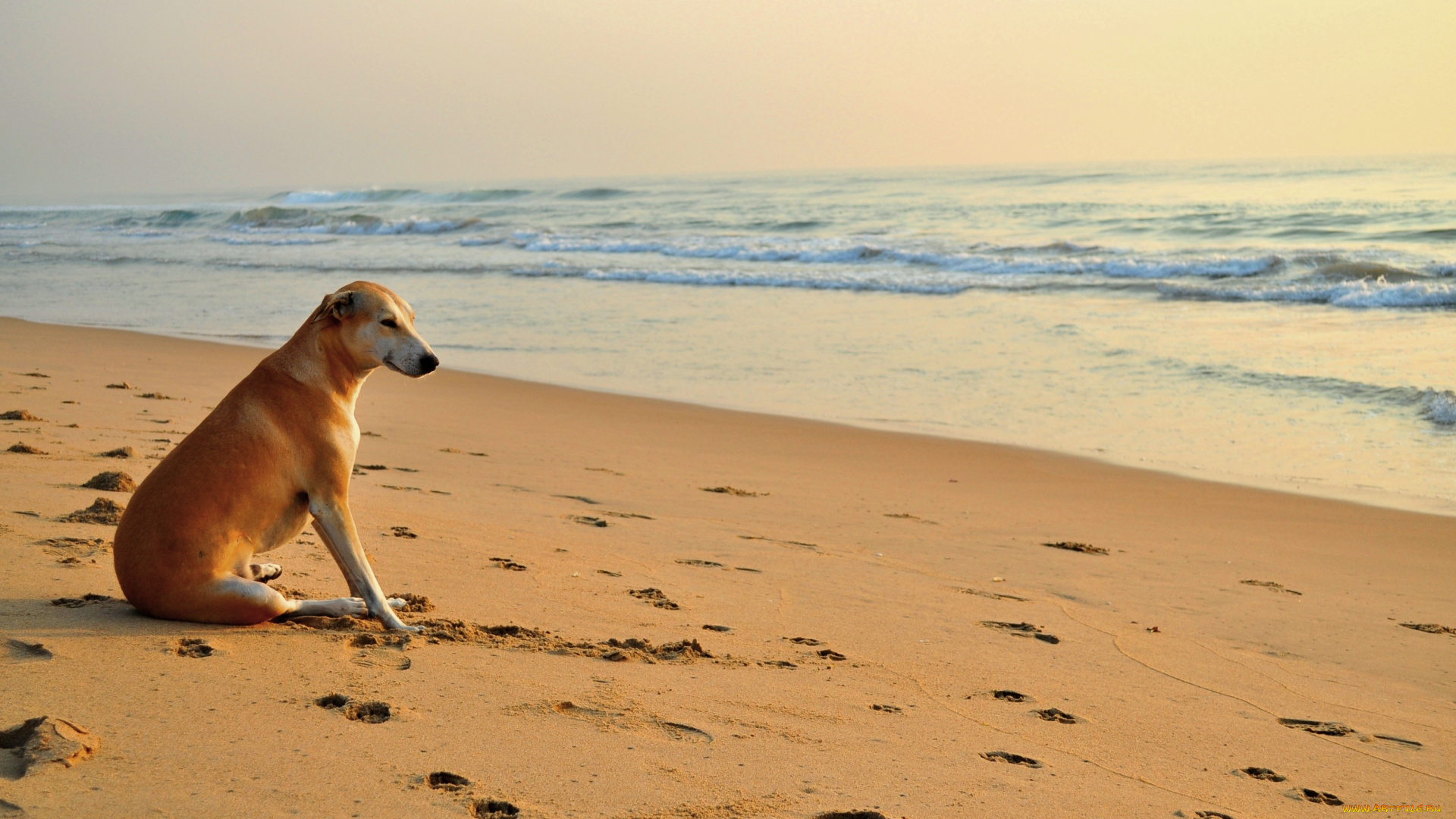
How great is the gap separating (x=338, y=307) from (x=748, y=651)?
208 cm

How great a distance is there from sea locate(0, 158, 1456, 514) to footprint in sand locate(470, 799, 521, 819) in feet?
23.0

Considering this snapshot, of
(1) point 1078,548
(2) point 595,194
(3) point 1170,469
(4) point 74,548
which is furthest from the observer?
(2) point 595,194

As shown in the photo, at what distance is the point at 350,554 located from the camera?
3756 mm

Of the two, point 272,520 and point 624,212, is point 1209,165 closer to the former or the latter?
point 624,212

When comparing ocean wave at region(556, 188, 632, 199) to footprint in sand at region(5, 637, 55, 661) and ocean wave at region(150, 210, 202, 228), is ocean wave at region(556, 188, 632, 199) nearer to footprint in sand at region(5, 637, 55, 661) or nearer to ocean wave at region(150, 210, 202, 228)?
ocean wave at region(150, 210, 202, 228)

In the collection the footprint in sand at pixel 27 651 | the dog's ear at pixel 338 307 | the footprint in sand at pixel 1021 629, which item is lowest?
the footprint in sand at pixel 1021 629

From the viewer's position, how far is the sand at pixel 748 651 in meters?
2.76

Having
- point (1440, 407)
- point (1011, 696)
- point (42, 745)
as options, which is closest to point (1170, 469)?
point (1440, 407)

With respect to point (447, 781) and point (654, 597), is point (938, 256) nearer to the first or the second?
point (654, 597)

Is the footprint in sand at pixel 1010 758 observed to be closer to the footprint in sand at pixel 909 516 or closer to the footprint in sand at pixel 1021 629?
the footprint in sand at pixel 1021 629

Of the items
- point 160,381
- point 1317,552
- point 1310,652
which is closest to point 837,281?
point 160,381

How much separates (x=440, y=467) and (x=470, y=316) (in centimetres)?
1022

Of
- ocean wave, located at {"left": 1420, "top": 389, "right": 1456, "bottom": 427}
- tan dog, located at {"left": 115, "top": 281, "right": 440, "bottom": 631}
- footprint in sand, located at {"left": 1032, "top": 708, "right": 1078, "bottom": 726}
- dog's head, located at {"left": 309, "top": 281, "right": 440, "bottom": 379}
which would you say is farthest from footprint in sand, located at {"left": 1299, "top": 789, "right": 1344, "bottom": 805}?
ocean wave, located at {"left": 1420, "top": 389, "right": 1456, "bottom": 427}

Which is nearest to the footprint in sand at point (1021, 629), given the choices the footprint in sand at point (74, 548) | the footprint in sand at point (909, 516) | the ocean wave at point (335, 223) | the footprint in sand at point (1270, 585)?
the footprint in sand at point (1270, 585)
